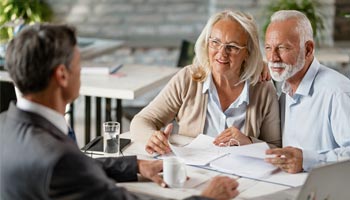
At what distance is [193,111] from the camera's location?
8.60ft

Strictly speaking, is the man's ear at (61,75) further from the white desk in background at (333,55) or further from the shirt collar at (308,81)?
the white desk in background at (333,55)

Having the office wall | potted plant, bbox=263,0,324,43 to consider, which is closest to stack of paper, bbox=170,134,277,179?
potted plant, bbox=263,0,324,43

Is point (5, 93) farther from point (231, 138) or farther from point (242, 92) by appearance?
point (231, 138)

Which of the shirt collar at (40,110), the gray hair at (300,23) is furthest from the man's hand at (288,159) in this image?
the shirt collar at (40,110)

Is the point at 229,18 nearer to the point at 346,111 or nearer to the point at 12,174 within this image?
the point at 346,111

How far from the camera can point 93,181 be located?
1579 mm

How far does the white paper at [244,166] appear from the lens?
2100 millimetres

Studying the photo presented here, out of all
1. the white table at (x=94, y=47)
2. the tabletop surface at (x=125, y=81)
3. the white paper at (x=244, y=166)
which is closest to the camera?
the white paper at (x=244, y=166)

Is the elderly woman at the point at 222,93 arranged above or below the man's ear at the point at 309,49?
below

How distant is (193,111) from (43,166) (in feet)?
3.81

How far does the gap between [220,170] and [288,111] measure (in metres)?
0.49

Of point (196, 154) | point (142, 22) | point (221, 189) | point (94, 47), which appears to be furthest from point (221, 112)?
point (142, 22)

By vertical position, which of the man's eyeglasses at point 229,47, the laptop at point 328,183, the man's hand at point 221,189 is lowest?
the man's hand at point 221,189

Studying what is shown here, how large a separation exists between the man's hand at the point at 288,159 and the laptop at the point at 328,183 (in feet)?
0.86
